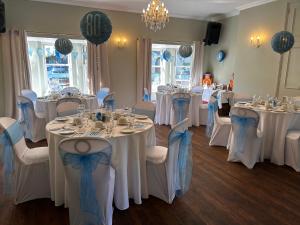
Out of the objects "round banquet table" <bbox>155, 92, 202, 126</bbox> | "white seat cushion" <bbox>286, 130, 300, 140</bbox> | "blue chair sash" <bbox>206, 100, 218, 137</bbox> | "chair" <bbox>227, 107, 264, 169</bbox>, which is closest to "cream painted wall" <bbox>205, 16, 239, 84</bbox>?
"round banquet table" <bbox>155, 92, 202, 126</bbox>

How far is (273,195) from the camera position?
9.43 ft

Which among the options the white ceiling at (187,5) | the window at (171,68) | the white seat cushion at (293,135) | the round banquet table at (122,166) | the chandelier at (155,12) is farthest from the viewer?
the window at (171,68)

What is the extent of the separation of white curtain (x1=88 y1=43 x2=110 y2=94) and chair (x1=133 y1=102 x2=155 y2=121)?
12.3 ft

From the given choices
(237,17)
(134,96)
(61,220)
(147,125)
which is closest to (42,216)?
(61,220)

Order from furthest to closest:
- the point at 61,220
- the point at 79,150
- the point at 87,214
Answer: the point at 61,220 < the point at 87,214 < the point at 79,150

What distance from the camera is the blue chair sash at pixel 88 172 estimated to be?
179 centimetres

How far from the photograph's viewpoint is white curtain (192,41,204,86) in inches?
336

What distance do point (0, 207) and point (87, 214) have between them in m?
1.36

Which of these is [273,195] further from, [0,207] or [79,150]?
[0,207]

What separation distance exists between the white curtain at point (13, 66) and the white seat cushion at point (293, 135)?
6.55 m

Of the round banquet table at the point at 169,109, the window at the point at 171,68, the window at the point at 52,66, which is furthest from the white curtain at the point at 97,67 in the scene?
the window at the point at 171,68

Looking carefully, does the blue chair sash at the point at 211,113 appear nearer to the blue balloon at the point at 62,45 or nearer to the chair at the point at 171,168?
the chair at the point at 171,168

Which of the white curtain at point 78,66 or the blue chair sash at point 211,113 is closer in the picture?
the blue chair sash at point 211,113

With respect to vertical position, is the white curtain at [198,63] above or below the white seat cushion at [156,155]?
above
